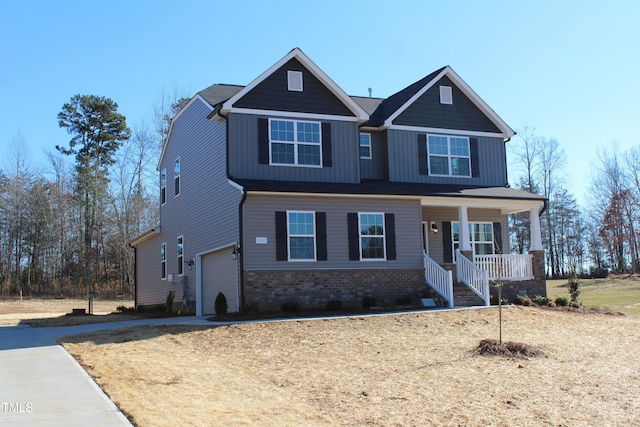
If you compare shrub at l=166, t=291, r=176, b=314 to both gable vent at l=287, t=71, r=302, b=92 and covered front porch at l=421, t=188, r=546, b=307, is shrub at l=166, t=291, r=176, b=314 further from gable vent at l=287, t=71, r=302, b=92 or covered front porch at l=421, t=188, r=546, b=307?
covered front porch at l=421, t=188, r=546, b=307

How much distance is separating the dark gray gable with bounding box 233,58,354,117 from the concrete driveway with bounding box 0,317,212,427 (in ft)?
32.5

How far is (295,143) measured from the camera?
20.1 meters

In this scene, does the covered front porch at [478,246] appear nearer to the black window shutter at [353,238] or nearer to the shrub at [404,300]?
the shrub at [404,300]

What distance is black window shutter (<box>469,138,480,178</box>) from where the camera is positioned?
76.3 feet

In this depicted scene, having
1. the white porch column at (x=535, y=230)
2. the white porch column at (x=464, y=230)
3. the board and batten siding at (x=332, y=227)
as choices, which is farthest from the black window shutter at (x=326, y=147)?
the white porch column at (x=535, y=230)

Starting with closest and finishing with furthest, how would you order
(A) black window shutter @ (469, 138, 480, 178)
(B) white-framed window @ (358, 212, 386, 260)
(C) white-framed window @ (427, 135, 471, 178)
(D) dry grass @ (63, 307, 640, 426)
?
1. (D) dry grass @ (63, 307, 640, 426)
2. (B) white-framed window @ (358, 212, 386, 260)
3. (C) white-framed window @ (427, 135, 471, 178)
4. (A) black window shutter @ (469, 138, 480, 178)

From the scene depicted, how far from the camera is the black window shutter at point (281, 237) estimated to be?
1836 cm

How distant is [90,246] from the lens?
43500mm

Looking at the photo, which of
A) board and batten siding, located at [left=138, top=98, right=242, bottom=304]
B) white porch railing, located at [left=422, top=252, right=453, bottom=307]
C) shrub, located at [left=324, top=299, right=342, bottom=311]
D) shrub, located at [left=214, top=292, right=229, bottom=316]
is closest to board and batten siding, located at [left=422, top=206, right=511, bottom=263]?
white porch railing, located at [left=422, top=252, right=453, bottom=307]

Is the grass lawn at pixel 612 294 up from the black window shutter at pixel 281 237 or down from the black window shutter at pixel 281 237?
down

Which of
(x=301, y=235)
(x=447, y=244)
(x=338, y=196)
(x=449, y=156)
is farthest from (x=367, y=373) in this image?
(x=449, y=156)

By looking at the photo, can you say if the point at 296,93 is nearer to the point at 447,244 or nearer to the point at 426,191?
the point at 426,191

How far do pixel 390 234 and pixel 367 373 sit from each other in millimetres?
9914

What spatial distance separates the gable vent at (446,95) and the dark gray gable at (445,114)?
118mm
